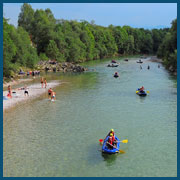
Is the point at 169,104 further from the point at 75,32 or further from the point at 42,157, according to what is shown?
the point at 75,32

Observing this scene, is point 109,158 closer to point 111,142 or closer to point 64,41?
point 111,142

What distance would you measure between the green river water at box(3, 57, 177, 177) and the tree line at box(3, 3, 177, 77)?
24721 millimetres

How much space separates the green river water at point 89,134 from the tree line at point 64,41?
24721 mm

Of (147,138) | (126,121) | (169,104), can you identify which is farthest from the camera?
(169,104)

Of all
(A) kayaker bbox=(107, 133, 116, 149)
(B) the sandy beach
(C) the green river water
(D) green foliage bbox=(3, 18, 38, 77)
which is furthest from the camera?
(D) green foliage bbox=(3, 18, 38, 77)

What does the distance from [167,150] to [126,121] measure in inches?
302

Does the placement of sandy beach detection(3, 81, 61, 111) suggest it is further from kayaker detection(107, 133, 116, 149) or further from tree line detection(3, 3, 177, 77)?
kayaker detection(107, 133, 116, 149)

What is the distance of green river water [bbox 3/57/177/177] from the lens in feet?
64.1

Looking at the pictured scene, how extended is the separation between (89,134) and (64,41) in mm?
A: 72805

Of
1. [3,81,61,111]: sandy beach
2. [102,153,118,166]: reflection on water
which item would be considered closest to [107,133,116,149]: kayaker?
[102,153,118,166]: reflection on water

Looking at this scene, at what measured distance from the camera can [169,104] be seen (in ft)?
120

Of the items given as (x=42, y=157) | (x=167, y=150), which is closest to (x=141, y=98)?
(x=167, y=150)

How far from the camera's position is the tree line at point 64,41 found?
65.9m

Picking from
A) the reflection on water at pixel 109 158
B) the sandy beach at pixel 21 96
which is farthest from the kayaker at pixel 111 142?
the sandy beach at pixel 21 96
